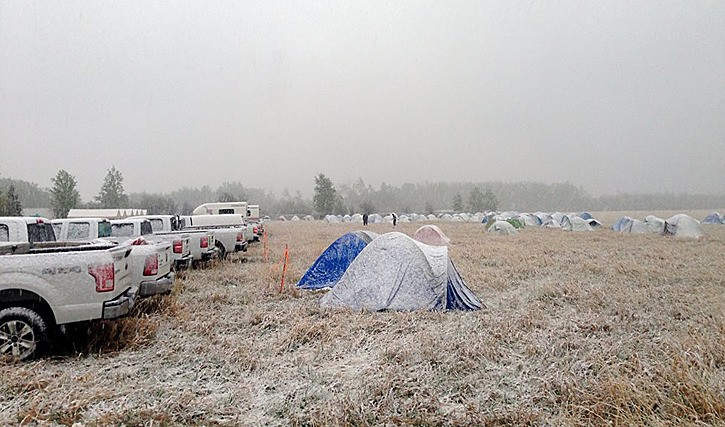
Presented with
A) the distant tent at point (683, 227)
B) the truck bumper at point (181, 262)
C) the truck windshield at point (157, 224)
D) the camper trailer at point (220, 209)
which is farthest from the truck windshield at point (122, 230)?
the distant tent at point (683, 227)

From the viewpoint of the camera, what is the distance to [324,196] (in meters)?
82.9

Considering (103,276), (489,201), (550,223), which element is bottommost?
(550,223)

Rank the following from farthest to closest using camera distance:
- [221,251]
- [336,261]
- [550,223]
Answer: [550,223], [221,251], [336,261]

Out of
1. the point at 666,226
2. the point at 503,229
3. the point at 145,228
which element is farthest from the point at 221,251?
the point at 666,226

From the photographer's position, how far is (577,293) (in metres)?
8.96

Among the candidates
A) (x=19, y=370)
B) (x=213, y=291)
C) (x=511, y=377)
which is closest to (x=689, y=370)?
(x=511, y=377)

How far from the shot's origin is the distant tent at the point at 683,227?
2625cm

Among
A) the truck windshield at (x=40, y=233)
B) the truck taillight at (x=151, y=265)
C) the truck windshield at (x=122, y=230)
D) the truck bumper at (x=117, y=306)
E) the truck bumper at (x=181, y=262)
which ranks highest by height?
the truck windshield at (x=40, y=233)

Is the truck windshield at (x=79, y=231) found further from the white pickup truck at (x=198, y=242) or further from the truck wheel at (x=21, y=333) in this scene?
the truck wheel at (x=21, y=333)

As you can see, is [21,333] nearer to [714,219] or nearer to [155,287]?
[155,287]

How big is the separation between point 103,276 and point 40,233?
2889 mm

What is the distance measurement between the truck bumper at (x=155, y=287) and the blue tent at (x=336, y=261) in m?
3.60

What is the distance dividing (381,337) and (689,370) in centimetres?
351

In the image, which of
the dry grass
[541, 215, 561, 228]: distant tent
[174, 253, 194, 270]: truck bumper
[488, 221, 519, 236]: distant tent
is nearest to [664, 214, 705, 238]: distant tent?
[488, 221, 519, 236]: distant tent
